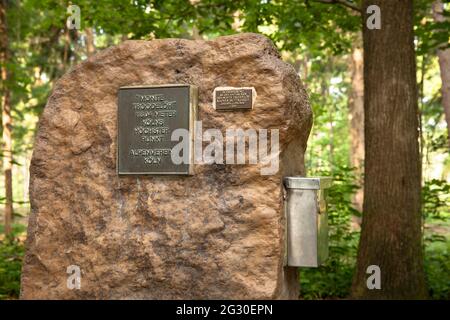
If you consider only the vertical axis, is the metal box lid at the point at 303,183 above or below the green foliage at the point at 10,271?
above

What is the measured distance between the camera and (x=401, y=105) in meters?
5.88

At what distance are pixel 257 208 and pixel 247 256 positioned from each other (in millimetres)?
423

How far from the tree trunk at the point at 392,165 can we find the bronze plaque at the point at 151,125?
2.56 m

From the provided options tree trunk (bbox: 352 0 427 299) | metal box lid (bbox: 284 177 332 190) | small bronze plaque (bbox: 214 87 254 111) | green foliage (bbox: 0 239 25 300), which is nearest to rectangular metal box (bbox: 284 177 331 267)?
metal box lid (bbox: 284 177 332 190)

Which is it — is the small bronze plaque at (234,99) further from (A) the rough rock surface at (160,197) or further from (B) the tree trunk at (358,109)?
(B) the tree trunk at (358,109)

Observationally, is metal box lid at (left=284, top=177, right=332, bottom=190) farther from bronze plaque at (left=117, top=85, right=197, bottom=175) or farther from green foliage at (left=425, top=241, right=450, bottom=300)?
green foliage at (left=425, top=241, right=450, bottom=300)

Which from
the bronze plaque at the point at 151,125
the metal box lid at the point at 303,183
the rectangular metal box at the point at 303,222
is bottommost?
the rectangular metal box at the point at 303,222

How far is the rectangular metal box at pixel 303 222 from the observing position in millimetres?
4512

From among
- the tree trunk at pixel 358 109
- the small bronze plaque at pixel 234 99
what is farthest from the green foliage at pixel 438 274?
the tree trunk at pixel 358 109

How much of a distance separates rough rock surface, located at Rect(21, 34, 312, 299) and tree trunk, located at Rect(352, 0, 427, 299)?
144 cm

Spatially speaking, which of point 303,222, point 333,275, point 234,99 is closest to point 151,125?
point 234,99

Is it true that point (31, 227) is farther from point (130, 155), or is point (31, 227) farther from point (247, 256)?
point (247, 256)
